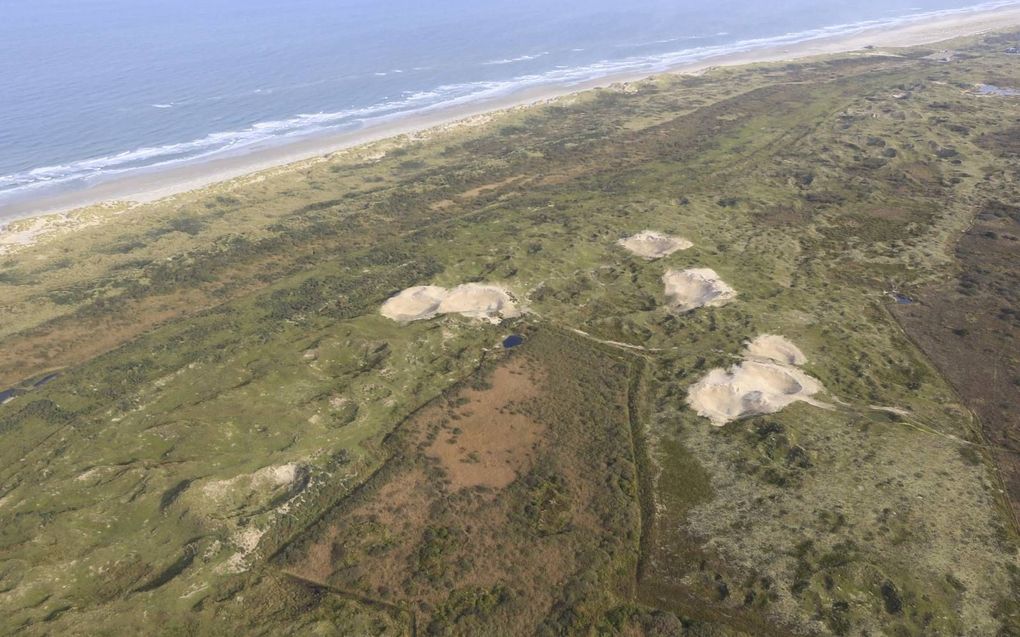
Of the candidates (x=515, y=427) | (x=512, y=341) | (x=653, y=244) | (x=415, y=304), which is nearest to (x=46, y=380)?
(x=415, y=304)

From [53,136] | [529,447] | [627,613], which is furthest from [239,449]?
[53,136]

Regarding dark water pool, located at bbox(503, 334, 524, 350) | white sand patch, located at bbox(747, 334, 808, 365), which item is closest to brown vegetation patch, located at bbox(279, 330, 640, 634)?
dark water pool, located at bbox(503, 334, 524, 350)

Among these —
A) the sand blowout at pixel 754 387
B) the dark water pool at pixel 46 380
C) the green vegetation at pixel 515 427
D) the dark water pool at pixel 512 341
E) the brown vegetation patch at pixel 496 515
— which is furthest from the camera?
the dark water pool at pixel 512 341

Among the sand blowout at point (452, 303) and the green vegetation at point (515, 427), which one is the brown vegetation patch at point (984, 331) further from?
the sand blowout at point (452, 303)

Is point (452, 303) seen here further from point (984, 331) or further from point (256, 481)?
point (984, 331)

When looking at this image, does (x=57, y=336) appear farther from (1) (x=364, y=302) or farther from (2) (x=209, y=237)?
(1) (x=364, y=302)

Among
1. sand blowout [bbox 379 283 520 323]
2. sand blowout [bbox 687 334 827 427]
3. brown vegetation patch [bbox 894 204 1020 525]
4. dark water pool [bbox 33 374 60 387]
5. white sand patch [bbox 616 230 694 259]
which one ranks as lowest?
brown vegetation patch [bbox 894 204 1020 525]

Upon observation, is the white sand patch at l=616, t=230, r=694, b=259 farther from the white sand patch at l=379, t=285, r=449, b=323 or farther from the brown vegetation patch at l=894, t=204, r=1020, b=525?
the white sand patch at l=379, t=285, r=449, b=323

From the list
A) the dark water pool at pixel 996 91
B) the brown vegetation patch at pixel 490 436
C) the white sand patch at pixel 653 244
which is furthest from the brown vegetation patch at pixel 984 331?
the dark water pool at pixel 996 91
